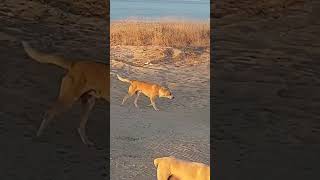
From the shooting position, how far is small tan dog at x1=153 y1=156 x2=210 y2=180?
1079 mm

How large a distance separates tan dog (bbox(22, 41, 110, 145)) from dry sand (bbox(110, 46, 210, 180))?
0.26m

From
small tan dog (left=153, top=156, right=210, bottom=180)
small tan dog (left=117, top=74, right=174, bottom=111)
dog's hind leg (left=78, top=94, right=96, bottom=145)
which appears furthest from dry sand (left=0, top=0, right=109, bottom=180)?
small tan dog (left=117, top=74, right=174, bottom=111)

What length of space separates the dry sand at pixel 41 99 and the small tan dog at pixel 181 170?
0.79 feet

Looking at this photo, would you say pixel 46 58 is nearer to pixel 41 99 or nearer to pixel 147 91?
pixel 41 99

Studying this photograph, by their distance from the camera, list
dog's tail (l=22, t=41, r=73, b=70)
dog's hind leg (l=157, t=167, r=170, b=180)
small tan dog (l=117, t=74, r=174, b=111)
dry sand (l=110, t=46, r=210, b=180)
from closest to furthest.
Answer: dog's tail (l=22, t=41, r=73, b=70), dog's hind leg (l=157, t=167, r=170, b=180), dry sand (l=110, t=46, r=210, b=180), small tan dog (l=117, t=74, r=174, b=111)

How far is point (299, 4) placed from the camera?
0.89 meters

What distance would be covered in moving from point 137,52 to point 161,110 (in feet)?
3.71

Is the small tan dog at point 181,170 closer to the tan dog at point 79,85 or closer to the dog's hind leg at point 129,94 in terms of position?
the tan dog at point 79,85

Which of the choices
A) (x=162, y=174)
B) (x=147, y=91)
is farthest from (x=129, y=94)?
(x=162, y=174)

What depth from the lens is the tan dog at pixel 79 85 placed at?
0.94 metres

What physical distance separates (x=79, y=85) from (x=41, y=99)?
126mm

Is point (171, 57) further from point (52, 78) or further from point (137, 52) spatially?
point (52, 78)

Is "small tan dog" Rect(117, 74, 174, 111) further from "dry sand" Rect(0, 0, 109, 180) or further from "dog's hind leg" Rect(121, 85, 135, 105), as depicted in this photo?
"dry sand" Rect(0, 0, 109, 180)

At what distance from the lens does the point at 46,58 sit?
36.5 inches
